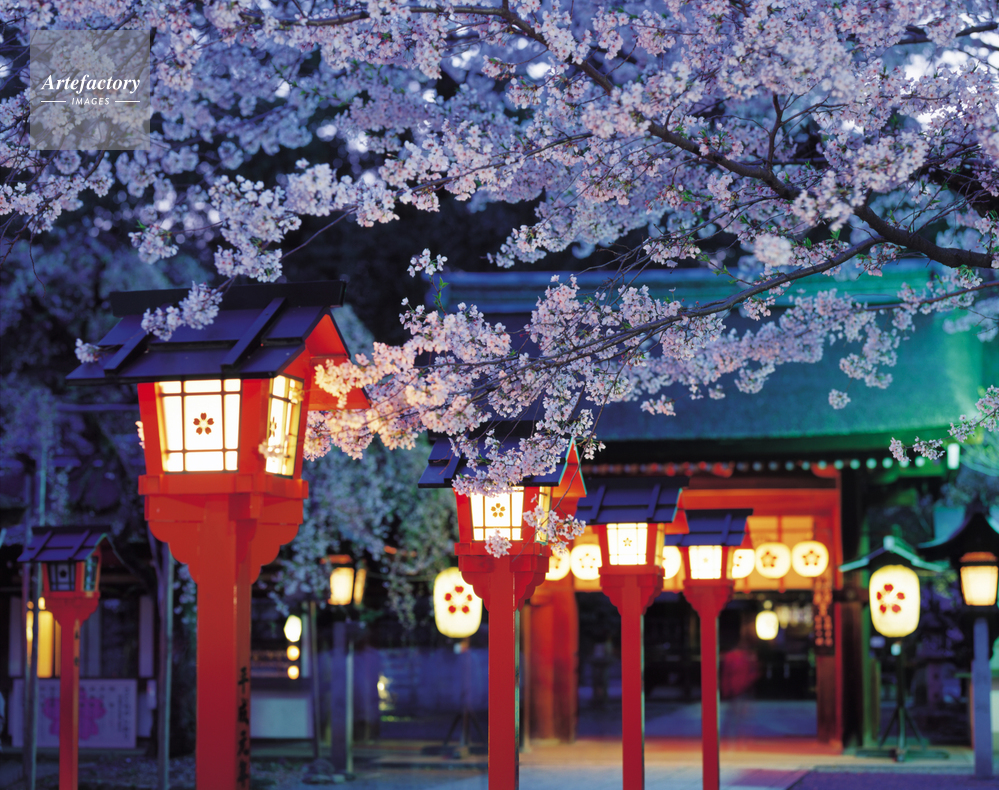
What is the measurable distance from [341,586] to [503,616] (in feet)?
24.9

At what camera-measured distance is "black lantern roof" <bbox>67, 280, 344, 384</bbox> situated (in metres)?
4.54

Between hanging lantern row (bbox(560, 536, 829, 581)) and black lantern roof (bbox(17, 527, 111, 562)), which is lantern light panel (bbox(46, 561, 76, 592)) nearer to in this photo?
black lantern roof (bbox(17, 527, 111, 562))

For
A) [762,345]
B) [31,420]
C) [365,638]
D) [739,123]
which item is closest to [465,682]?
[365,638]

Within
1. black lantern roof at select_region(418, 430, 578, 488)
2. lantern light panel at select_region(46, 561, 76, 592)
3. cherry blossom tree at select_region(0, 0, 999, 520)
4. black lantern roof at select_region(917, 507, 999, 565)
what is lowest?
lantern light panel at select_region(46, 561, 76, 592)

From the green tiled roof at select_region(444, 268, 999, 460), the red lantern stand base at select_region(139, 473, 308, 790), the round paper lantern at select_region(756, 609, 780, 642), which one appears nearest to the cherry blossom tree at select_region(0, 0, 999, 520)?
the red lantern stand base at select_region(139, 473, 308, 790)

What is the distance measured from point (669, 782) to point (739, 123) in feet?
27.5

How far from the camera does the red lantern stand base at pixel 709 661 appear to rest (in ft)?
32.1

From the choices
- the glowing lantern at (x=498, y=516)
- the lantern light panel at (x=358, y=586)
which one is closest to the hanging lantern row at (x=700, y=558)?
the glowing lantern at (x=498, y=516)

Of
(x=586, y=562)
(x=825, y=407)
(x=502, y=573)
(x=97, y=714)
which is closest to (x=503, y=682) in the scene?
(x=502, y=573)

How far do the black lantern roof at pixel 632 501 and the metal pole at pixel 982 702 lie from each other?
5.85m

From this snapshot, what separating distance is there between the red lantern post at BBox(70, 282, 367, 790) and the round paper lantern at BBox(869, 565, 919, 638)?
1060 cm

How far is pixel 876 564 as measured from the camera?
13.8 metres

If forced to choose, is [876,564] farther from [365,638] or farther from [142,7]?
[142,7]

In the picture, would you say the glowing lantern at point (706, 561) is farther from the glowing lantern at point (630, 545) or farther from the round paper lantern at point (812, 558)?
the round paper lantern at point (812, 558)
